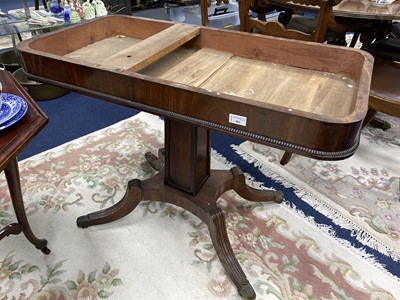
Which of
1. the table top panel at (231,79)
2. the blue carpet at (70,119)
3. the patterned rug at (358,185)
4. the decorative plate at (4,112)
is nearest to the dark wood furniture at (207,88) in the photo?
the table top panel at (231,79)

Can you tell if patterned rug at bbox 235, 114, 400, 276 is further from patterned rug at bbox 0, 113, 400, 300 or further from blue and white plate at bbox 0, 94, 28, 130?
blue and white plate at bbox 0, 94, 28, 130

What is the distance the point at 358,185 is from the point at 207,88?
3.57 ft

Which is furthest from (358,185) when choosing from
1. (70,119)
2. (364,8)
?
(70,119)

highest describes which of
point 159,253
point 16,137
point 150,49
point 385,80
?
point 150,49

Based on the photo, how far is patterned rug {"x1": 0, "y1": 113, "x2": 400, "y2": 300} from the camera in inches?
42.9

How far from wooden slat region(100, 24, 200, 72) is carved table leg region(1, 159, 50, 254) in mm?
435

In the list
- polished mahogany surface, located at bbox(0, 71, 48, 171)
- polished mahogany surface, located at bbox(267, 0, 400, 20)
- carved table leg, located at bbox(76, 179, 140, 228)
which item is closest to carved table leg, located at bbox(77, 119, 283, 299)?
carved table leg, located at bbox(76, 179, 140, 228)

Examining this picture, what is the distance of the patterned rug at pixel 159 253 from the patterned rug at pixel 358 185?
109 mm

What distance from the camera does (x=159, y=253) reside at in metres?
1.20

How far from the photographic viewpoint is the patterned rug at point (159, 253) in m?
1.09

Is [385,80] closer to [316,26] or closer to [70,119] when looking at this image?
[316,26]

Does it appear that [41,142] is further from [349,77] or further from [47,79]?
[349,77]

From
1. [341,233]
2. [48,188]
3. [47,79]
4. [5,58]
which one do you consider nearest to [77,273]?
[48,188]

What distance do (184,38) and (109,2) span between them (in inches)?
89.3
